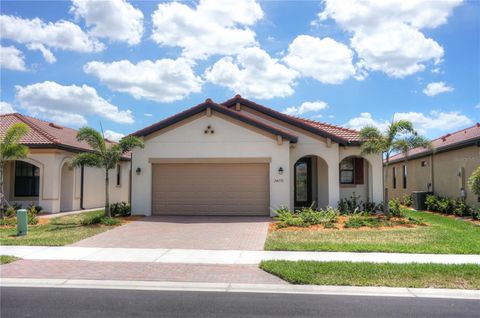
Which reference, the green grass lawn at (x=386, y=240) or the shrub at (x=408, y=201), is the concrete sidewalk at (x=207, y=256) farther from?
the shrub at (x=408, y=201)

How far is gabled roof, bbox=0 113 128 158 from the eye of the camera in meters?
19.8

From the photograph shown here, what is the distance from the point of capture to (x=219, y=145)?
60.6 feet

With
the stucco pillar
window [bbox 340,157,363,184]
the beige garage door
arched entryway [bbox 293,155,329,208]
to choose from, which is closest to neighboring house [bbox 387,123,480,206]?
window [bbox 340,157,363,184]

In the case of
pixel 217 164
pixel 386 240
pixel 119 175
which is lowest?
pixel 386 240

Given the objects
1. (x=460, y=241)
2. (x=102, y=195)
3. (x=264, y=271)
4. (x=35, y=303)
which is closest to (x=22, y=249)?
(x=35, y=303)

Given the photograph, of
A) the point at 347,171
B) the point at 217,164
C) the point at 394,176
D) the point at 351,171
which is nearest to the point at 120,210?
the point at 217,164

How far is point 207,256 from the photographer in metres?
10.4

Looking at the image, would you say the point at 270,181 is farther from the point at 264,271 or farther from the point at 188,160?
the point at 264,271

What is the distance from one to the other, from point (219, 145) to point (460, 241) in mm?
9959

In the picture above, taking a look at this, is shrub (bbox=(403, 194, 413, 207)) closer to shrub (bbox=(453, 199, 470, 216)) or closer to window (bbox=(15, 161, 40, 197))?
shrub (bbox=(453, 199, 470, 216))

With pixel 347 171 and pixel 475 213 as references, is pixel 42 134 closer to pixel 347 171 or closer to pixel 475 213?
pixel 347 171

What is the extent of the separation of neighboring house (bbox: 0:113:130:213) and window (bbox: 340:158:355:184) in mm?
12836

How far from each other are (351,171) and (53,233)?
13119 millimetres

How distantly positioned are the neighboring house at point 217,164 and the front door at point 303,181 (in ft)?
5.39
